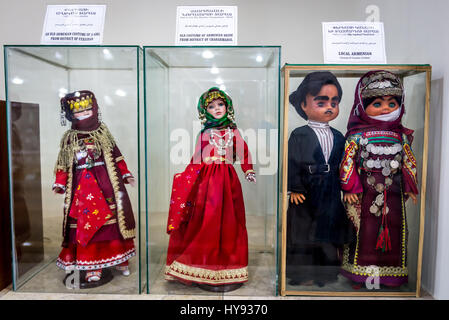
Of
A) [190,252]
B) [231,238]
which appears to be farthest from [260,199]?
[190,252]

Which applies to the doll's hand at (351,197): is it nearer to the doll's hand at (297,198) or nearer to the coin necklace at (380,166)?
the coin necklace at (380,166)

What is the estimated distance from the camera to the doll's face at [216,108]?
2.22 metres

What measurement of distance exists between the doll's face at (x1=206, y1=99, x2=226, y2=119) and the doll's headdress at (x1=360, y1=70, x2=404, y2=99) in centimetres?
86

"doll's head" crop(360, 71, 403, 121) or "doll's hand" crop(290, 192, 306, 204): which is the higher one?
"doll's head" crop(360, 71, 403, 121)

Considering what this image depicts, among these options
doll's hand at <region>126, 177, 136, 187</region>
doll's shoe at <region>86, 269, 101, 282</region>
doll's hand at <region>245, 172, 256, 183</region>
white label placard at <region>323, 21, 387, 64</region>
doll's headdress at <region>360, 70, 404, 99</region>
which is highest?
white label placard at <region>323, 21, 387, 64</region>

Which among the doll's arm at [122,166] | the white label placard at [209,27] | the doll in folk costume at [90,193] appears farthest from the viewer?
the doll's arm at [122,166]

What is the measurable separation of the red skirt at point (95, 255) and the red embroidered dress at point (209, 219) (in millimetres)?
304

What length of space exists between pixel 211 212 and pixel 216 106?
2.10 feet

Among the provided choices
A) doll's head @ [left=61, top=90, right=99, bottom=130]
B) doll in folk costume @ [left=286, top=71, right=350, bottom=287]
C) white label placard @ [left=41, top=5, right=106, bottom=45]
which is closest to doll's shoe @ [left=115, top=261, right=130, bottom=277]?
doll's head @ [left=61, top=90, right=99, bottom=130]

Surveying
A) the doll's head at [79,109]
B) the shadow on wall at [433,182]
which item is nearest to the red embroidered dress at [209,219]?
the doll's head at [79,109]

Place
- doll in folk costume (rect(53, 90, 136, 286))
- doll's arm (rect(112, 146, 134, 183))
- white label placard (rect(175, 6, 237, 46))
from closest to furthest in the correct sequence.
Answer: white label placard (rect(175, 6, 237, 46))
doll in folk costume (rect(53, 90, 136, 286))
doll's arm (rect(112, 146, 134, 183))

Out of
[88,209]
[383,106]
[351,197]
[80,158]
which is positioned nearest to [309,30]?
[383,106]

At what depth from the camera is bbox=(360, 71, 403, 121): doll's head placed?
2117 mm

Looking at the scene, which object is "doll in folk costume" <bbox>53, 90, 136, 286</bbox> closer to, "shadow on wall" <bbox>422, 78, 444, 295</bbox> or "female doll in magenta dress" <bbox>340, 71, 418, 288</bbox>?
"female doll in magenta dress" <bbox>340, 71, 418, 288</bbox>
